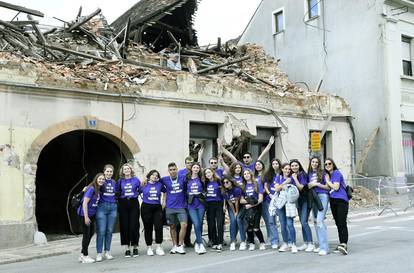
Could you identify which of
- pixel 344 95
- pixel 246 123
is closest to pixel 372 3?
pixel 344 95

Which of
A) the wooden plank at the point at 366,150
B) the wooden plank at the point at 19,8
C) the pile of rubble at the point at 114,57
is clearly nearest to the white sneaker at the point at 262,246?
the pile of rubble at the point at 114,57

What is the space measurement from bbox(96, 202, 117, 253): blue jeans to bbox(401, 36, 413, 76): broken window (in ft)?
55.6

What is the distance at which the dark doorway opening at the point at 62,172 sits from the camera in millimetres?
15352

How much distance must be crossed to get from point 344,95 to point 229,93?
A: 27.6 ft

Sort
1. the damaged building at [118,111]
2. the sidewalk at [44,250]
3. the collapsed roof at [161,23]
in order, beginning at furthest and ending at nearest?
the collapsed roof at [161,23]
the damaged building at [118,111]
the sidewalk at [44,250]

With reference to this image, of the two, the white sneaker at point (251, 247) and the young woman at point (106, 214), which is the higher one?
the young woman at point (106, 214)

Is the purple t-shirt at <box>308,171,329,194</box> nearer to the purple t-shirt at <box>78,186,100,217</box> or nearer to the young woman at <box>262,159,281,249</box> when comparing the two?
the young woman at <box>262,159,281,249</box>

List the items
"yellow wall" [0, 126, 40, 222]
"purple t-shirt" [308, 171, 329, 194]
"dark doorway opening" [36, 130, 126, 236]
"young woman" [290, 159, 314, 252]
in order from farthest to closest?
1. "dark doorway opening" [36, 130, 126, 236]
2. "yellow wall" [0, 126, 40, 222]
3. "young woman" [290, 159, 314, 252]
4. "purple t-shirt" [308, 171, 329, 194]

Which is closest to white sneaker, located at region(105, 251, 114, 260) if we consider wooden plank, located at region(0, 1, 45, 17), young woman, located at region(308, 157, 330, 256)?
young woman, located at region(308, 157, 330, 256)

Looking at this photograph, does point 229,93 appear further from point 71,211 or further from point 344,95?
point 344,95

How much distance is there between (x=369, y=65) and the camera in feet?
69.5

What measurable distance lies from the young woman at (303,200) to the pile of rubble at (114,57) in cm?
583

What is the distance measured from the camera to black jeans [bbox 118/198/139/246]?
9414 millimetres

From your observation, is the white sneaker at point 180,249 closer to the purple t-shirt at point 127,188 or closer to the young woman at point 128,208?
the young woman at point 128,208
